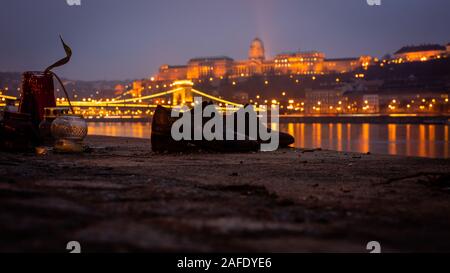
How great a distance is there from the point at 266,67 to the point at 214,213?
15757cm

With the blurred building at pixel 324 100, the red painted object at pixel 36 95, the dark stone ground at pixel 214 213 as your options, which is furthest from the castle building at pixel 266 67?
the dark stone ground at pixel 214 213

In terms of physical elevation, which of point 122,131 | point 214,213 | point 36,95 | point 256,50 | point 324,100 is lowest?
point 214,213

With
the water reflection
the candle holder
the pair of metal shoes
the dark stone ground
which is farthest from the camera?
the water reflection

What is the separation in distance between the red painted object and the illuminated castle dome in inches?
6352

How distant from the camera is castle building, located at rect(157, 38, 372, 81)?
155250 mm

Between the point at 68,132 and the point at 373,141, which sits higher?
the point at 68,132

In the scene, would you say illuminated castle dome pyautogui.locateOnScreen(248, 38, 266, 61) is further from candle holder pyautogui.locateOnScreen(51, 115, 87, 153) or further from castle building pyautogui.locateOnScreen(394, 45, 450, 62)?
candle holder pyautogui.locateOnScreen(51, 115, 87, 153)

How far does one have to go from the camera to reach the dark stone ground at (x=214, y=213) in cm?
234

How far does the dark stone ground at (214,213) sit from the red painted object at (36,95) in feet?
16.7

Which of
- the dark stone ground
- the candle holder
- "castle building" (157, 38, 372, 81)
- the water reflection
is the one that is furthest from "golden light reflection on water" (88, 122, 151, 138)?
"castle building" (157, 38, 372, 81)

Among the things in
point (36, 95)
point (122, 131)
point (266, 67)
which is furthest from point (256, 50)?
point (36, 95)

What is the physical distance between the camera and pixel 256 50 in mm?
173375

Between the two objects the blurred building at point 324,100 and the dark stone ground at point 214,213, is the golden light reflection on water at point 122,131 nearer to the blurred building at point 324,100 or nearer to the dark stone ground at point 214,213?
the dark stone ground at point 214,213

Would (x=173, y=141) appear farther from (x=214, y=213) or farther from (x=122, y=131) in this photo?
(x=122, y=131)
